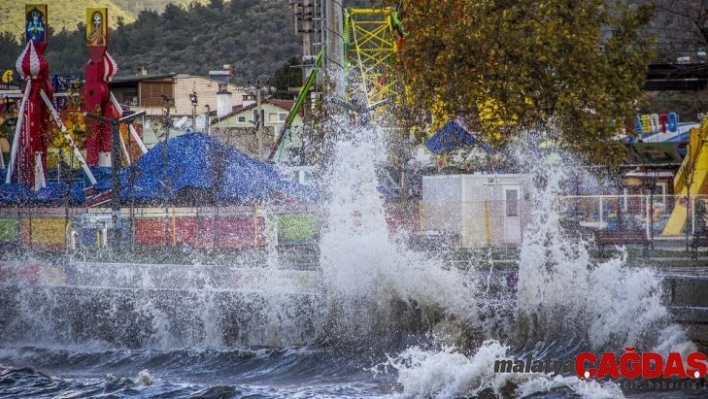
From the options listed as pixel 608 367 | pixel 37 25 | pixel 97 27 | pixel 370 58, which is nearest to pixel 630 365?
pixel 608 367

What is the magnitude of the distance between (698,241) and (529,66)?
10728mm

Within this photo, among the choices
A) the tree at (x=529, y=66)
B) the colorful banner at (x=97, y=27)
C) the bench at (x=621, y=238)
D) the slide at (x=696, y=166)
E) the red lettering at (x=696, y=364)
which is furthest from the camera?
the colorful banner at (x=97, y=27)

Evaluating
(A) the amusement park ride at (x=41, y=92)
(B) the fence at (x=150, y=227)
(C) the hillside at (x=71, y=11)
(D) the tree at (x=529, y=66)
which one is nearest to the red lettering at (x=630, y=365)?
(B) the fence at (x=150, y=227)

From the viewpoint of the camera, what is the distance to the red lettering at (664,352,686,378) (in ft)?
43.1

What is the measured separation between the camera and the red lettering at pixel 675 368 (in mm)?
13141

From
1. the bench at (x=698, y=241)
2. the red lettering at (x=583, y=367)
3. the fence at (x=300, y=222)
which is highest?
the fence at (x=300, y=222)

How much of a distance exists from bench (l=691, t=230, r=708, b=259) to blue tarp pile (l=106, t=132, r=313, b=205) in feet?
43.8

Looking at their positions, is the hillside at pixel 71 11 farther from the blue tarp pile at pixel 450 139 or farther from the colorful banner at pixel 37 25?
the blue tarp pile at pixel 450 139

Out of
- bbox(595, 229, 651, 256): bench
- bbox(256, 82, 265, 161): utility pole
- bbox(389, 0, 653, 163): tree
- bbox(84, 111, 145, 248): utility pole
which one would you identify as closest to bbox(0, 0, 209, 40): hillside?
bbox(256, 82, 265, 161): utility pole

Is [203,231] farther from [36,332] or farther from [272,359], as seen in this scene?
[272,359]

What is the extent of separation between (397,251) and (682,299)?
4.88m

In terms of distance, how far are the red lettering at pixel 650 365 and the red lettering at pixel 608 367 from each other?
384 millimetres

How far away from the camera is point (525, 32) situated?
3434 cm

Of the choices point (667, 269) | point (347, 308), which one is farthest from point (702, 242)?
point (347, 308)
